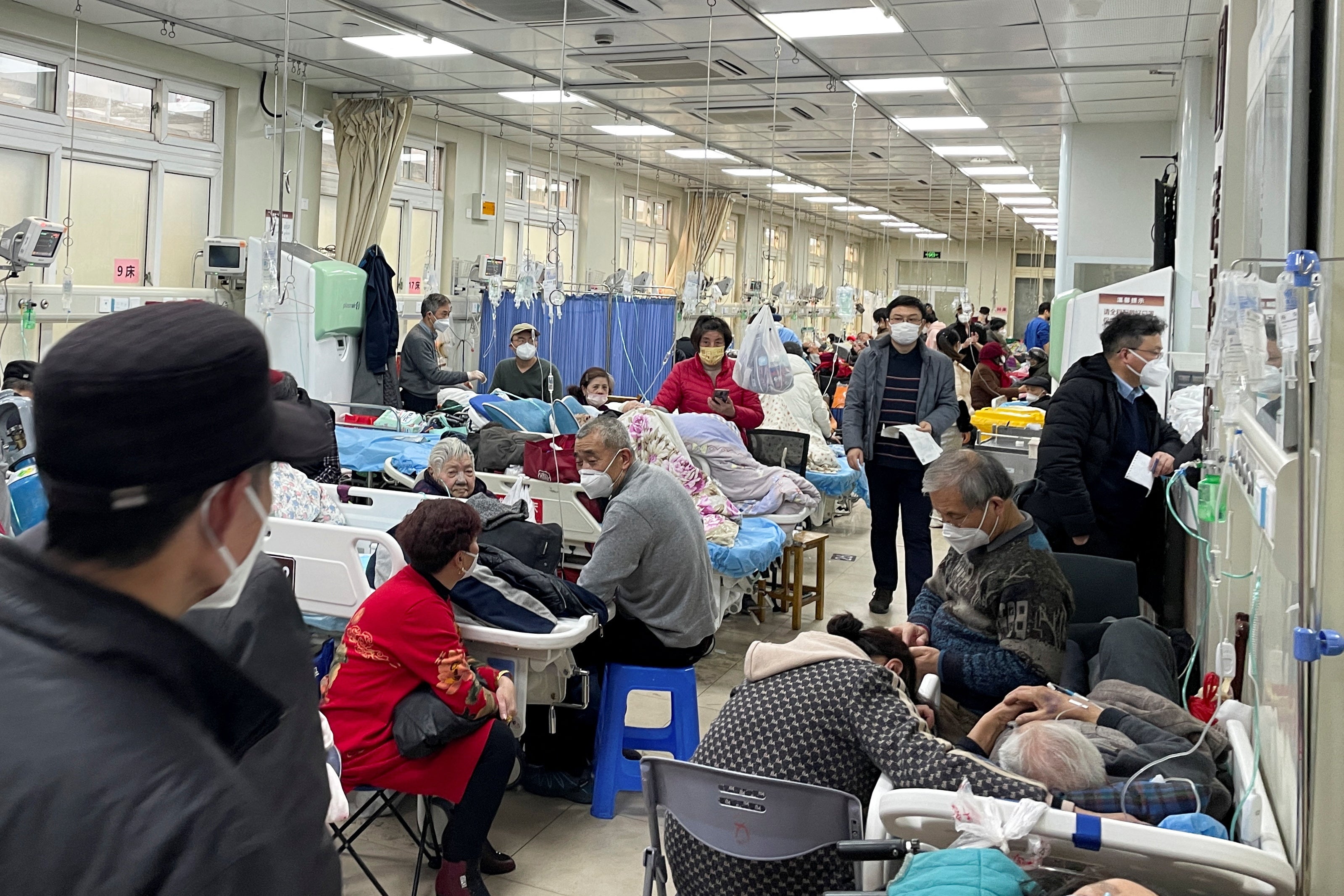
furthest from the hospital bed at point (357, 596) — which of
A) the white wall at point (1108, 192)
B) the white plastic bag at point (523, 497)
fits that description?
the white wall at point (1108, 192)

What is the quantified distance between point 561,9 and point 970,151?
628 cm

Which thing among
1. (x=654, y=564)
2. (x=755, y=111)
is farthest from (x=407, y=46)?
(x=654, y=564)

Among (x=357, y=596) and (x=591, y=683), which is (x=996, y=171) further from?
(x=357, y=596)

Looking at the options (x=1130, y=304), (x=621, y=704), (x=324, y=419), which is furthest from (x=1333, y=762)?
(x=1130, y=304)

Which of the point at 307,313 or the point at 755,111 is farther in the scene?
the point at 755,111

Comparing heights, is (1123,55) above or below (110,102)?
above

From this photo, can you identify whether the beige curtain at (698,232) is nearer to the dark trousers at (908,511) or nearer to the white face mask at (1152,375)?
the dark trousers at (908,511)

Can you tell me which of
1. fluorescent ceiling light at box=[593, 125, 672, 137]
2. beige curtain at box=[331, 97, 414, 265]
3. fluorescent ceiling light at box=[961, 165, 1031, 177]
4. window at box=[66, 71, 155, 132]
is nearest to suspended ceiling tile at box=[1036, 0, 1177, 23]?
fluorescent ceiling light at box=[593, 125, 672, 137]

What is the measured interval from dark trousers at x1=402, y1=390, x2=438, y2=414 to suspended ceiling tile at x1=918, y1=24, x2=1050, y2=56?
13.3 ft

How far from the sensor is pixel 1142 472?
12.9ft

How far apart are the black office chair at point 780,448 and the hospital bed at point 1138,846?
3.99 m

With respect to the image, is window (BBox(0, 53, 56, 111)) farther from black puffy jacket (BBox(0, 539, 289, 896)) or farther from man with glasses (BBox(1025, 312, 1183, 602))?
black puffy jacket (BBox(0, 539, 289, 896))

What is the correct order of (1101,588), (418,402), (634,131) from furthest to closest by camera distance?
(634,131) < (418,402) < (1101,588)

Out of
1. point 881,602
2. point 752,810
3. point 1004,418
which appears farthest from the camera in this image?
point 1004,418
